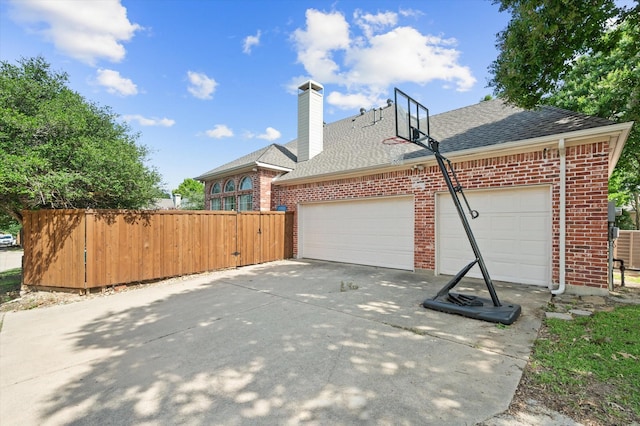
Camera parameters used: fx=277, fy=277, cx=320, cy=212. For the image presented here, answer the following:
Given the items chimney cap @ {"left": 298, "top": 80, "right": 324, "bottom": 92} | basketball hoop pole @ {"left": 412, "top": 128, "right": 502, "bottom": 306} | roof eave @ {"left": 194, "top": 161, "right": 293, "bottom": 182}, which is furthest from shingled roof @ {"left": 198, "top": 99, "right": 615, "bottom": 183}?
basketball hoop pole @ {"left": 412, "top": 128, "right": 502, "bottom": 306}

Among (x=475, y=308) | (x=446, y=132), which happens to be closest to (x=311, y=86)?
(x=446, y=132)

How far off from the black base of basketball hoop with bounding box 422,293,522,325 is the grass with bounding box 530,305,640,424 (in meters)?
0.43

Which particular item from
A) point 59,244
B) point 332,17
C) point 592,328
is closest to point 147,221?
point 59,244

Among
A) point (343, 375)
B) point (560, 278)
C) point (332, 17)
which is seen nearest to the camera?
point (343, 375)

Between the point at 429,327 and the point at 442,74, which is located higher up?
the point at 442,74

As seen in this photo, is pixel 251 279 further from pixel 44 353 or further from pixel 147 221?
pixel 44 353

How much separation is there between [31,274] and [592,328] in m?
10.5

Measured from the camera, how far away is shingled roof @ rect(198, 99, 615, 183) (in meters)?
6.10

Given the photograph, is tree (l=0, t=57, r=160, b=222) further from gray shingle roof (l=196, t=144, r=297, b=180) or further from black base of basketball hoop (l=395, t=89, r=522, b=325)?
black base of basketball hoop (l=395, t=89, r=522, b=325)

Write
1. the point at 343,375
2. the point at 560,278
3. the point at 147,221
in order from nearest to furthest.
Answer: the point at 343,375 < the point at 560,278 < the point at 147,221

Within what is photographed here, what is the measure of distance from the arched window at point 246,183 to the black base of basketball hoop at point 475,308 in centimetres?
923

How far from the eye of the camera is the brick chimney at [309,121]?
39.8 feet

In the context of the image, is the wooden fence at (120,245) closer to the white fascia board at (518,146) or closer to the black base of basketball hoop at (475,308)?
the white fascia board at (518,146)

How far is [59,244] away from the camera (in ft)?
20.1
